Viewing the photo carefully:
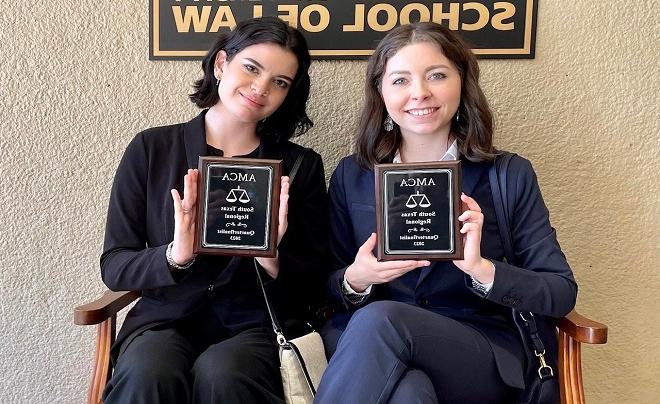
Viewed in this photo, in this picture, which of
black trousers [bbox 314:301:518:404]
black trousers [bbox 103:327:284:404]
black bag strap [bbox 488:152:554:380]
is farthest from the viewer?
black bag strap [bbox 488:152:554:380]

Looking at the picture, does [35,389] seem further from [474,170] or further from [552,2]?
[552,2]

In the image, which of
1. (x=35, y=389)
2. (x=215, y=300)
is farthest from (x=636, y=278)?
(x=35, y=389)

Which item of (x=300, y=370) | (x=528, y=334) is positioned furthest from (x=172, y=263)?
A: (x=528, y=334)

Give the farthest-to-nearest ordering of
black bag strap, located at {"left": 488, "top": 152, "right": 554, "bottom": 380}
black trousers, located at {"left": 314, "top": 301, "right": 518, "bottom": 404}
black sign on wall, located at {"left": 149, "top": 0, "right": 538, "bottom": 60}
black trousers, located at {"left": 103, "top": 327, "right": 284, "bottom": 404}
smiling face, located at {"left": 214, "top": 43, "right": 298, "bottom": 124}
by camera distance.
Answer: black sign on wall, located at {"left": 149, "top": 0, "right": 538, "bottom": 60} < smiling face, located at {"left": 214, "top": 43, "right": 298, "bottom": 124} < black bag strap, located at {"left": 488, "top": 152, "right": 554, "bottom": 380} < black trousers, located at {"left": 103, "top": 327, "right": 284, "bottom": 404} < black trousers, located at {"left": 314, "top": 301, "right": 518, "bottom": 404}

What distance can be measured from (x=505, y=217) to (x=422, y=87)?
14.4 inches

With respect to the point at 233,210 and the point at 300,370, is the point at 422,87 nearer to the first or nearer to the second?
the point at 233,210

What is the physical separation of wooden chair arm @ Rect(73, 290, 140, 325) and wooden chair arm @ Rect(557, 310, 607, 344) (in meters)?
1.07

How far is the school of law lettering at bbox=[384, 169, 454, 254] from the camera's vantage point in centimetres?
114

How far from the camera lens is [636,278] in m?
1.72

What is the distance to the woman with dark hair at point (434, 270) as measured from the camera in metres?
1.06

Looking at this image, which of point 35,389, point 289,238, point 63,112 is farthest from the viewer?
point 35,389

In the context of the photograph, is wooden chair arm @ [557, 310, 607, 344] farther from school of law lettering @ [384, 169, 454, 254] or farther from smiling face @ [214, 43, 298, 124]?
smiling face @ [214, 43, 298, 124]

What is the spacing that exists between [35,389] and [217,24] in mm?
1389

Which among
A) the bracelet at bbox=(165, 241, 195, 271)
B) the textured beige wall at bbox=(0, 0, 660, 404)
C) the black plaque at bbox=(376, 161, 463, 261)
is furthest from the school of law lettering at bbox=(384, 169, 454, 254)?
the textured beige wall at bbox=(0, 0, 660, 404)
